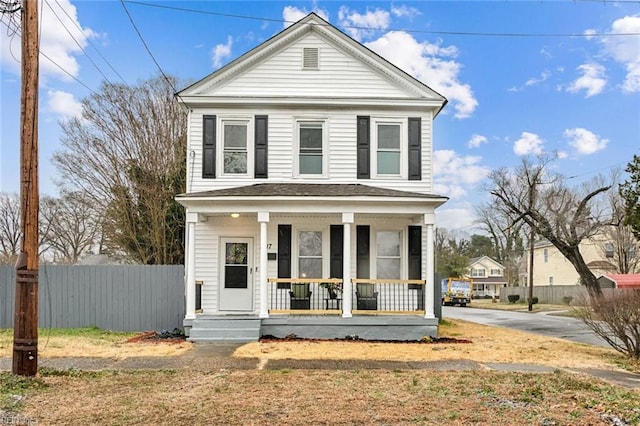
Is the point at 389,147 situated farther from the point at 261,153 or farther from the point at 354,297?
the point at 354,297

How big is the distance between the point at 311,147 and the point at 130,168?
1029 centimetres

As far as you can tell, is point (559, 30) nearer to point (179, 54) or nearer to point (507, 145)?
point (179, 54)

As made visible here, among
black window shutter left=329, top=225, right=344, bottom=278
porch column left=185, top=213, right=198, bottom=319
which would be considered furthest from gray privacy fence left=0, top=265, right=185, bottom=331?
black window shutter left=329, top=225, right=344, bottom=278

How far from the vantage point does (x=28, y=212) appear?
25.1 feet

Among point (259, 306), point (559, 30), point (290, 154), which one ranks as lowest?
point (259, 306)

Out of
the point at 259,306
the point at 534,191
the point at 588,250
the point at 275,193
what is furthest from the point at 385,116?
the point at 588,250

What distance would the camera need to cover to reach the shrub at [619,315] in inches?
391

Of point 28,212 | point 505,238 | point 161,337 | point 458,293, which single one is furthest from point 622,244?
point 28,212

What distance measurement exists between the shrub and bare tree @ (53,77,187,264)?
14844 millimetres

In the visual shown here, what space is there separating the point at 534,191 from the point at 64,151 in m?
23.4

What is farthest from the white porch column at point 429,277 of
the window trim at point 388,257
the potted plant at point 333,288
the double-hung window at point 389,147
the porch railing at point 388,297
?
the potted plant at point 333,288

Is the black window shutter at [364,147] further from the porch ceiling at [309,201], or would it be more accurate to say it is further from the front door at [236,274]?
the front door at [236,274]

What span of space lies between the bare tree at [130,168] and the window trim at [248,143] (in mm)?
7365

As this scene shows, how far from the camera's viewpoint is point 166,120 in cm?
2278
